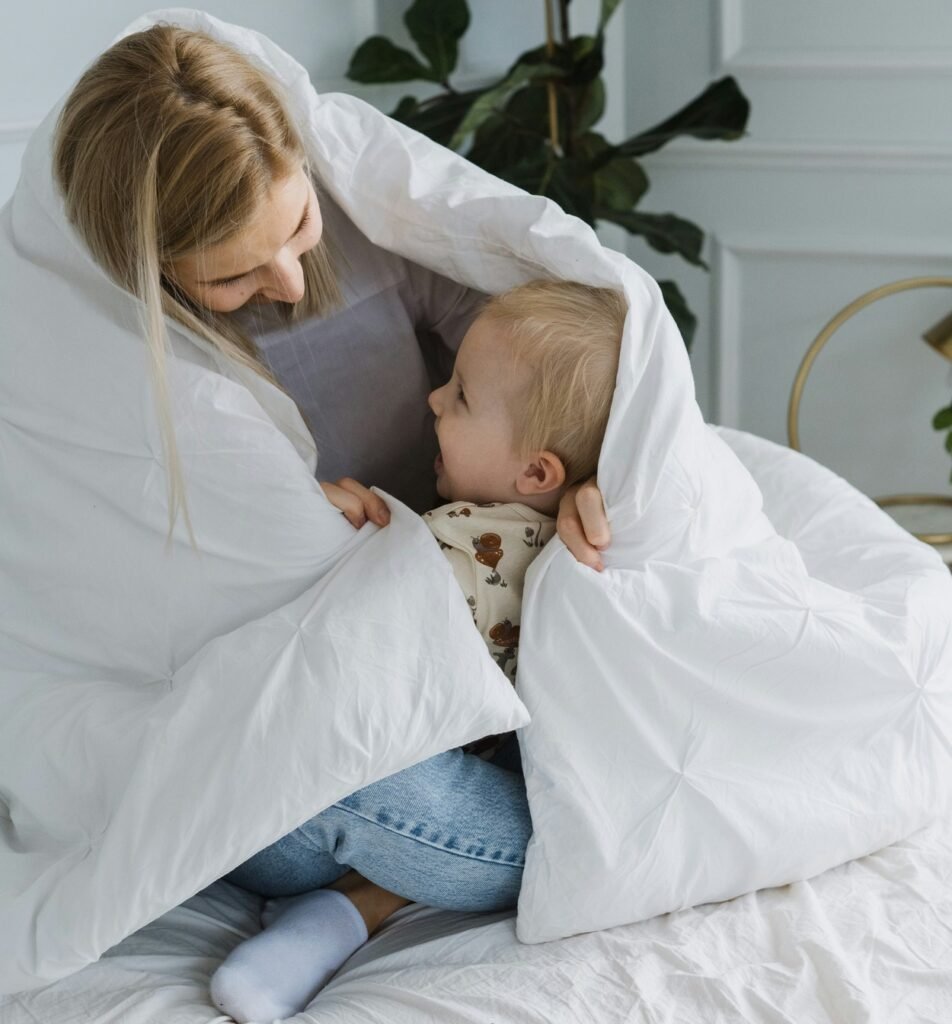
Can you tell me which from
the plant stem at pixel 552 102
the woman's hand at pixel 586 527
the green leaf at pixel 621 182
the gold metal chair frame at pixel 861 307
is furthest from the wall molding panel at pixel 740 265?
the woman's hand at pixel 586 527

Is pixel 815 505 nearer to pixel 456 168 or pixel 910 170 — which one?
pixel 456 168

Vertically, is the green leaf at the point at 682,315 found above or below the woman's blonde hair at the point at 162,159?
below

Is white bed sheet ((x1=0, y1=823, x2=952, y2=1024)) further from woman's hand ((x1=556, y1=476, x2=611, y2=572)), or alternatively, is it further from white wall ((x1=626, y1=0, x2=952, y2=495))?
white wall ((x1=626, y1=0, x2=952, y2=495))

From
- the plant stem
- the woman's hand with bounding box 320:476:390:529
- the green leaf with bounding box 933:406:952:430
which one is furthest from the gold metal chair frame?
the woman's hand with bounding box 320:476:390:529

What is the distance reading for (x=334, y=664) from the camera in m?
1.03

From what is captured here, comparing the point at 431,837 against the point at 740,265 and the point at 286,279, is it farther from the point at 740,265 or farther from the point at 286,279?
the point at 740,265

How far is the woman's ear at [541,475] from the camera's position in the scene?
121 cm

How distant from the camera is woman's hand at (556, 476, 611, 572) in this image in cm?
115

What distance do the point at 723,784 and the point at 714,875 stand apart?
0.26 ft

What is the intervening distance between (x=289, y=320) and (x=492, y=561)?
328mm

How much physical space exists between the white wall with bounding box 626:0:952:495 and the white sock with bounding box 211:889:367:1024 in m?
1.67

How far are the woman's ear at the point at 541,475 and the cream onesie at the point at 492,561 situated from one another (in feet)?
0.11

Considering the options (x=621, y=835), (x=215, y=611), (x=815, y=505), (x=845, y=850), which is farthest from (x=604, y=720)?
(x=815, y=505)

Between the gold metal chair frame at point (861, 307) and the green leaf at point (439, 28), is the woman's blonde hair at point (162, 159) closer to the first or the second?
the green leaf at point (439, 28)
